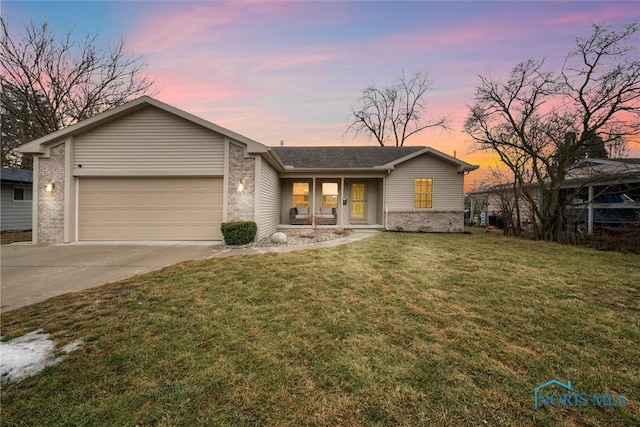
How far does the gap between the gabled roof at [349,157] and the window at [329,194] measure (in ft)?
4.19

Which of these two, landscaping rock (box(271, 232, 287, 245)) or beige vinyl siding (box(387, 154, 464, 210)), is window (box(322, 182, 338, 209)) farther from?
landscaping rock (box(271, 232, 287, 245))

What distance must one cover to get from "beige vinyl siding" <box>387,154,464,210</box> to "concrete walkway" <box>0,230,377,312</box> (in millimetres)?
5725

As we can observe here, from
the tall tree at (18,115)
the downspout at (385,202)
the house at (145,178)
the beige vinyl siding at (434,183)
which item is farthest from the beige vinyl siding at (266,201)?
the tall tree at (18,115)

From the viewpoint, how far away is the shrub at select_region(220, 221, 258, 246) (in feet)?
25.2

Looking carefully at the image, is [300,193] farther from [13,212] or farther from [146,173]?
[13,212]

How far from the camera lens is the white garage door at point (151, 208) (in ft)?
27.6

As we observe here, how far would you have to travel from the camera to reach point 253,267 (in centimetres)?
518

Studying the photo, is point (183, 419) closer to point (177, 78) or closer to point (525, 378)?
point (525, 378)

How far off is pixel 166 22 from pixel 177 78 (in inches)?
112

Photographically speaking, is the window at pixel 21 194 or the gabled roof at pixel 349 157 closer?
the gabled roof at pixel 349 157

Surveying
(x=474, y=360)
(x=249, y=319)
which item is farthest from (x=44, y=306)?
(x=474, y=360)

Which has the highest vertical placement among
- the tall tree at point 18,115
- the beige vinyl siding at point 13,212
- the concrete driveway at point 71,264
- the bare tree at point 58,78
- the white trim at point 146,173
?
the bare tree at point 58,78

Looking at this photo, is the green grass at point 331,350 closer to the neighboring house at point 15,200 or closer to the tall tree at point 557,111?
the tall tree at point 557,111

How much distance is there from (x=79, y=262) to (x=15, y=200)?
39.6 feet
